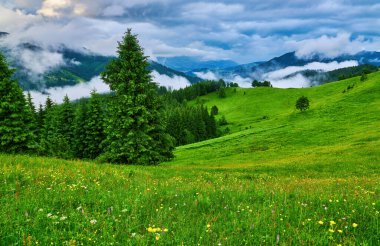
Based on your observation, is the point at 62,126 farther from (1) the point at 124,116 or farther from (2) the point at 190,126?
(2) the point at 190,126

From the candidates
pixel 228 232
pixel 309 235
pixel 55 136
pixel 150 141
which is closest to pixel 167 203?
pixel 228 232

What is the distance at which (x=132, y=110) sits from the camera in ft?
104

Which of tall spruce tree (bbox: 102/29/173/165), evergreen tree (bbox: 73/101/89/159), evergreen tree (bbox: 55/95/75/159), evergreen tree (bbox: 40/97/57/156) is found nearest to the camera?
tall spruce tree (bbox: 102/29/173/165)

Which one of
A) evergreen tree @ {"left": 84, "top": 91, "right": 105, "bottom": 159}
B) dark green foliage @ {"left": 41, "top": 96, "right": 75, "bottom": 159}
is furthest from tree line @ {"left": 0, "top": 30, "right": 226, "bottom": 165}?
dark green foliage @ {"left": 41, "top": 96, "right": 75, "bottom": 159}

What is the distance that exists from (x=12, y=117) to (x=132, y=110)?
1607cm

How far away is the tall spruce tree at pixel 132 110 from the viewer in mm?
31655

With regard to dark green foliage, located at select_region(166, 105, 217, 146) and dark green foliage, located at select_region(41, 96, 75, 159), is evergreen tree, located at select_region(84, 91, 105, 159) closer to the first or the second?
dark green foliage, located at select_region(41, 96, 75, 159)

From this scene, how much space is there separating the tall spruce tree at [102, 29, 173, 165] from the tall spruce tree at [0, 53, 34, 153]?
1158 centimetres

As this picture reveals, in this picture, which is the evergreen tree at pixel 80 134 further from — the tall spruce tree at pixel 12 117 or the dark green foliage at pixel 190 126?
the dark green foliage at pixel 190 126

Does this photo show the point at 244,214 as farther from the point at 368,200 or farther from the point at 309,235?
the point at 368,200

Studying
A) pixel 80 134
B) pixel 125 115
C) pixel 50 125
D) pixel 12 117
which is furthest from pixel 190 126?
pixel 125 115

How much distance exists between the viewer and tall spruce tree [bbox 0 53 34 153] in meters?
35.8

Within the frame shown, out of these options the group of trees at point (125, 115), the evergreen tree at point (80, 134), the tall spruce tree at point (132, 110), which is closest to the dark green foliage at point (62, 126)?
the evergreen tree at point (80, 134)

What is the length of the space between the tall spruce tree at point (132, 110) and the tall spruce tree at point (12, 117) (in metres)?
11.6
